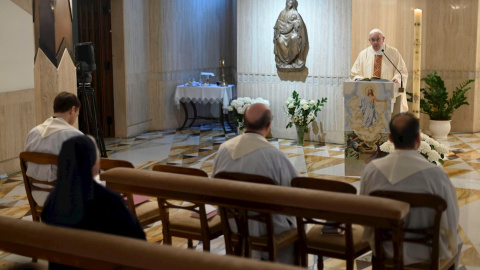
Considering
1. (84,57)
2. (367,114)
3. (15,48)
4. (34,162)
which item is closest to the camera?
(34,162)

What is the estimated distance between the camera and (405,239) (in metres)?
3.97

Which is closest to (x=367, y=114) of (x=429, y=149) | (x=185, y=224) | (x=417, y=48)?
(x=417, y=48)

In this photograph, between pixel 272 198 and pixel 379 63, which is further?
pixel 379 63

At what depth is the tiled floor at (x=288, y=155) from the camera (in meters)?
6.15

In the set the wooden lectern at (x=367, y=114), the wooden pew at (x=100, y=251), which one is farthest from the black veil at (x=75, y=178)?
the wooden lectern at (x=367, y=114)

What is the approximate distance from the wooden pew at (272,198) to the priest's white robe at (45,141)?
43.3 inches

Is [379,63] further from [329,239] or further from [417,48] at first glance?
[329,239]

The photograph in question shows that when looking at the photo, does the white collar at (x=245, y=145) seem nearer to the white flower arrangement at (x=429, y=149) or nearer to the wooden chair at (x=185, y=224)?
the wooden chair at (x=185, y=224)

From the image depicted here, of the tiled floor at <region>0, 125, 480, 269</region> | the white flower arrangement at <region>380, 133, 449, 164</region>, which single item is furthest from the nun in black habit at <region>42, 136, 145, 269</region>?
the white flower arrangement at <region>380, 133, 449, 164</region>

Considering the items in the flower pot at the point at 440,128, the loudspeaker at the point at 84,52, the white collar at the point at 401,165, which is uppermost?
→ the loudspeaker at the point at 84,52

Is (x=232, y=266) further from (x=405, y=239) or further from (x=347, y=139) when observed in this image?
(x=347, y=139)

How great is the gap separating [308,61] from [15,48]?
15.5ft

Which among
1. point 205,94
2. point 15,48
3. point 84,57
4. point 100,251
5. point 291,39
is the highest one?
point 291,39

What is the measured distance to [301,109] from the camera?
11383 millimetres
